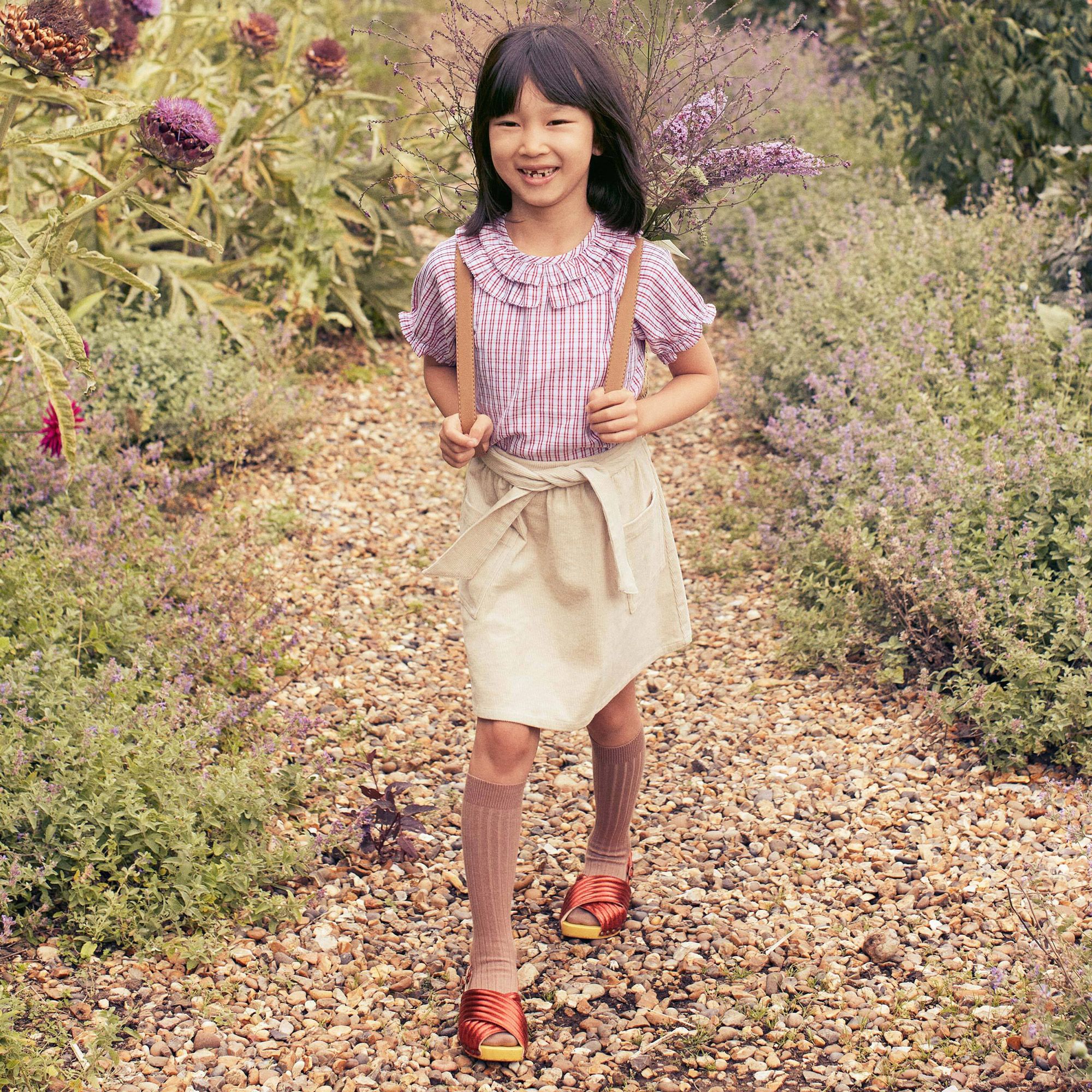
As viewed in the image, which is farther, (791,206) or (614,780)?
(791,206)

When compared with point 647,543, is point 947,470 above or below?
below

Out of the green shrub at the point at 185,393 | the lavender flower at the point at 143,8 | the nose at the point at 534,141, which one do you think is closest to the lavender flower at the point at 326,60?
the lavender flower at the point at 143,8

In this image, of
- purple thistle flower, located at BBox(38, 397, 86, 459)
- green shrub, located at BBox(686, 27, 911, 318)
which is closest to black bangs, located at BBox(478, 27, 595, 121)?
purple thistle flower, located at BBox(38, 397, 86, 459)

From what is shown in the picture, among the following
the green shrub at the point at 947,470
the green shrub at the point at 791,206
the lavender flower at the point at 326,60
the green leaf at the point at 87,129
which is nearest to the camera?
the green leaf at the point at 87,129

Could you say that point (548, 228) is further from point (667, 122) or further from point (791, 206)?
point (791, 206)

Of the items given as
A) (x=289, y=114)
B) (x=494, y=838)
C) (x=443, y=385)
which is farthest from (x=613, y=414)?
(x=289, y=114)

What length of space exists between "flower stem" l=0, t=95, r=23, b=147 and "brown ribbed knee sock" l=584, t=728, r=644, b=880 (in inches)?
66.5

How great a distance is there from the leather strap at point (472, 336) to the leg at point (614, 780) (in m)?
0.59

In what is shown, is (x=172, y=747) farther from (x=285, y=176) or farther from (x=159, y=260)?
(x=285, y=176)

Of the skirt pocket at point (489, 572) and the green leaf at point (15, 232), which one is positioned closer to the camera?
the skirt pocket at point (489, 572)

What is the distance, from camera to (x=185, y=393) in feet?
14.6

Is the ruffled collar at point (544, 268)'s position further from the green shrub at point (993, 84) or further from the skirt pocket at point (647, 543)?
the green shrub at point (993, 84)

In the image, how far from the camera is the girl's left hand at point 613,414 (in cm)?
211

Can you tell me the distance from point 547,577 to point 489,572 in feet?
0.36
